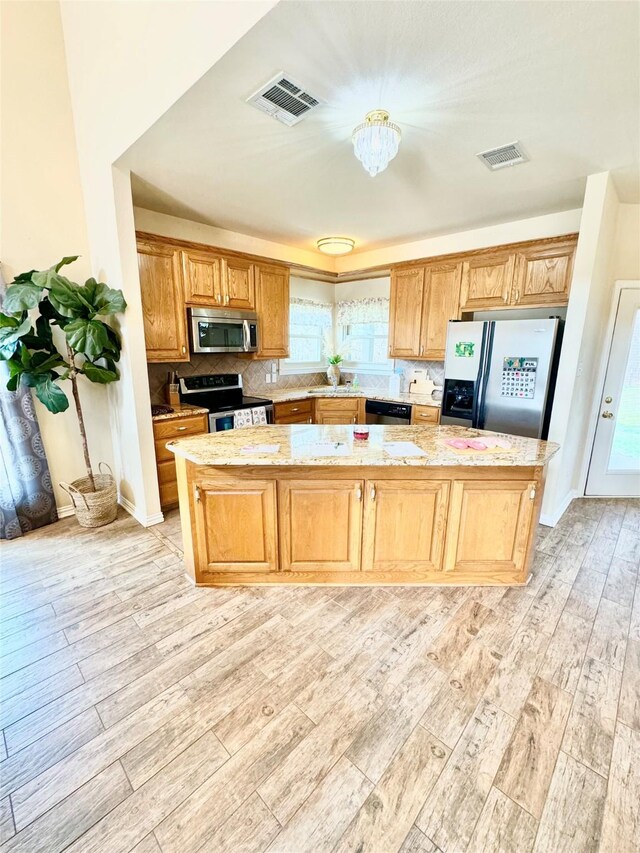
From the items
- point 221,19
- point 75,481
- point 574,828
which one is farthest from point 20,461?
point 574,828

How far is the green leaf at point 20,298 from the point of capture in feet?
8.24

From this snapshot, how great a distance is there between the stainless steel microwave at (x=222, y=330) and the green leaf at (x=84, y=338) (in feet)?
3.11

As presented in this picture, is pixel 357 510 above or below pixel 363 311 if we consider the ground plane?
below

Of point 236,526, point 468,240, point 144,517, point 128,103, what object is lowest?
point 144,517

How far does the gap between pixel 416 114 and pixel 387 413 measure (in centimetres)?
287

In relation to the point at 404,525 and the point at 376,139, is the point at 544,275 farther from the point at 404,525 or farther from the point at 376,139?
the point at 404,525

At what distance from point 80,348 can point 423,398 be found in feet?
11.2

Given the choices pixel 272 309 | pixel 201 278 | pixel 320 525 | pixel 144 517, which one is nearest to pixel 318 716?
pixel 320 525

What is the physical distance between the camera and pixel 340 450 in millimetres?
2166

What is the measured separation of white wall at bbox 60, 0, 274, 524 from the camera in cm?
158

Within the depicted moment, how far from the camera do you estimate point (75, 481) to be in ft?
10.7

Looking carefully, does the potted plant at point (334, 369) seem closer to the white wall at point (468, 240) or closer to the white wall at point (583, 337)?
the white wall at point (468, 240)

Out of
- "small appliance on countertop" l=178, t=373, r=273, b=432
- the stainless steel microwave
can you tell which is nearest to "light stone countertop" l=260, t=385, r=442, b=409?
"small appliance on countertop" l=178, t=373, r=273, b=432

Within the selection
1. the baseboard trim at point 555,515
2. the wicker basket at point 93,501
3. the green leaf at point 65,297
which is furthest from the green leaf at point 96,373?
the baseboard trim at point 555,515
